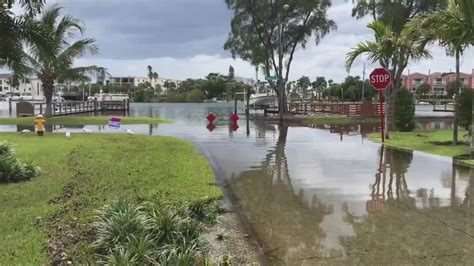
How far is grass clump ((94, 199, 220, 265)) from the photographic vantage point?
4785 mm

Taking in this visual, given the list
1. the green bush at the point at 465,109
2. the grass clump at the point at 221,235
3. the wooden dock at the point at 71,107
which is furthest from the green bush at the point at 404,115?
the wooden dock at the point at 71,107

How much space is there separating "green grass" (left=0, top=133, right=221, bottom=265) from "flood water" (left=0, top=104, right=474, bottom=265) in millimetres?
883

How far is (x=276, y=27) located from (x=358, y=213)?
30.7 metres

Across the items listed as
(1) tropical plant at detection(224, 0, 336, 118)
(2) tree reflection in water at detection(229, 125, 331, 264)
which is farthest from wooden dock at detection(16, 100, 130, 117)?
(2) tree reflection in water at detection(229, 125, 331, 264)

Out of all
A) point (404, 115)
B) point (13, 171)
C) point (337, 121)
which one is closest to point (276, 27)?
point (337, 121)

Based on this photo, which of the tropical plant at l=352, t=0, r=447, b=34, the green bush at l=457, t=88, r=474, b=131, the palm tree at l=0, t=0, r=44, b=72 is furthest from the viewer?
the tropical plant at l=352, t=0, r=447, b=34

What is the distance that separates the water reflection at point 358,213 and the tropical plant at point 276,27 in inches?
949

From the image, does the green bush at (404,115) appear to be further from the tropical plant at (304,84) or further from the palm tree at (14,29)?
the tropical plant at (304,84)

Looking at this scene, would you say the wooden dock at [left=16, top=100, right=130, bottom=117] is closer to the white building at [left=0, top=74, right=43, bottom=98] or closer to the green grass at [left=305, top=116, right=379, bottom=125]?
the white building at [left=0, top=74, right=43, bottom=98]

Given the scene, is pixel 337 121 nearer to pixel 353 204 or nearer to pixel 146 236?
pixel 353 204

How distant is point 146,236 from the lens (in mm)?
5203

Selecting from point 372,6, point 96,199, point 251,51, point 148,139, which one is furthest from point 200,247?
point 251,51

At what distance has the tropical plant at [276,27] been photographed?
3531 centimetres

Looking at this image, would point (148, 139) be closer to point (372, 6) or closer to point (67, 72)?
point (67, 72)
